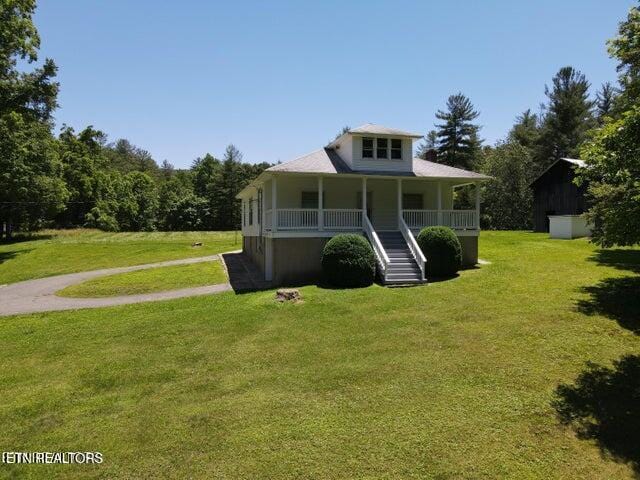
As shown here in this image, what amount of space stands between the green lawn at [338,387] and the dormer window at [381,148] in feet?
26.4

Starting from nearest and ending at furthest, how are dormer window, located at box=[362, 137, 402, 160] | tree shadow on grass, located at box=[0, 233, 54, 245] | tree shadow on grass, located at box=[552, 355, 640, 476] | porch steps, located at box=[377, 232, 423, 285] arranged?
tree shadow on grass, located at box=[552, 355, 640, 476] → porch steps, located at box=[377, 232, 423, 285] → dormer window, located at box=[362, 137, 402, 160] → tree shadow on grass, located at box=[0, 233, 54, 245]

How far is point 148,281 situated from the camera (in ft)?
55.6

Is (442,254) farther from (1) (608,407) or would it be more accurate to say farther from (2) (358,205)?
(1) (608,407)

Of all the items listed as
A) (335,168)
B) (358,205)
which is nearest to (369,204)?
(358,205)

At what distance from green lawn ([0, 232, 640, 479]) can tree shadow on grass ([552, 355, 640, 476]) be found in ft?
0.09

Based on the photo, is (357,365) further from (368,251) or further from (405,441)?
(368,251)

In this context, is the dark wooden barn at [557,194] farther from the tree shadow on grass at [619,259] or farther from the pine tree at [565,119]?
the pine tree at [565,119]

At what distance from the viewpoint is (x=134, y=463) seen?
5367 millimetres

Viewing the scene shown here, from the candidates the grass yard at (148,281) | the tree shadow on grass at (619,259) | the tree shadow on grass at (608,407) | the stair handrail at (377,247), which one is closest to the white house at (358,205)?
the stair handrail at (377,247)

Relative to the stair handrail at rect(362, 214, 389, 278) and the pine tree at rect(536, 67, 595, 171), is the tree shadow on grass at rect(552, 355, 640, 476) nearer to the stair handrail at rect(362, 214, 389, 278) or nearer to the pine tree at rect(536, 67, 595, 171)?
the stair handrail at rect(362, 214, 389, 278)

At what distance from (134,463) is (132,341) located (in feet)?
16.6

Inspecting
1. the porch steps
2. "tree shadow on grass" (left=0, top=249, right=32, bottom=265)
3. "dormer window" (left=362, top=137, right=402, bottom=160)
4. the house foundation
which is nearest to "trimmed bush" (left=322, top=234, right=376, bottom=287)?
the porch steps

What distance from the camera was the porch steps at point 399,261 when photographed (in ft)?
48.8

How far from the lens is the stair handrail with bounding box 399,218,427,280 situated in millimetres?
15266
